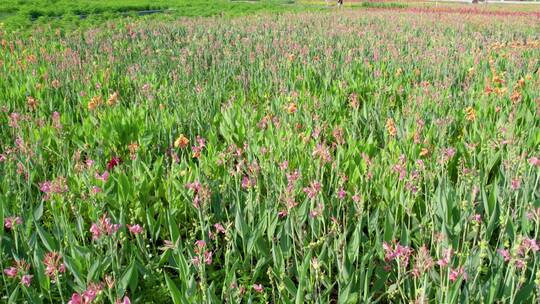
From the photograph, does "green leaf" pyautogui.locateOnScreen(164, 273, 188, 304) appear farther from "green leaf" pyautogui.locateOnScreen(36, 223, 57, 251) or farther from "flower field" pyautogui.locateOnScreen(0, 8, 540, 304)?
"green leaf" pyautogui.locateOnScreen(36, 223, 57, 251)

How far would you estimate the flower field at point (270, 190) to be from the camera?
1.73 meters

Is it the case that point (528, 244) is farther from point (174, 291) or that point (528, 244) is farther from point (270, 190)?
point (270, 190)

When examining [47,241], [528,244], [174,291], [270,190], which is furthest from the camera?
[270,190]

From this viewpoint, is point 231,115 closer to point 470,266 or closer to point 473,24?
point 470,266

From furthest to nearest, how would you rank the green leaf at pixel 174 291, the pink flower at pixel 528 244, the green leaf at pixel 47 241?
the green leaf at pixel 47 241 < the green leaf at pixel 174 291 < the pink flower at pixel 528 244

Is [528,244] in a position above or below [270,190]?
above

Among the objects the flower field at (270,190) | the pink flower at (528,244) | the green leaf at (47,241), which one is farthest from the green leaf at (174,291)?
the pink flower at (528,244)

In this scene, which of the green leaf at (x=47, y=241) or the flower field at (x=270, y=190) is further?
the green leaf at (x=47, y=241)

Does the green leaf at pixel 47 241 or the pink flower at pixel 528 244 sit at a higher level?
Answer: the pink flower at pixel 528 244

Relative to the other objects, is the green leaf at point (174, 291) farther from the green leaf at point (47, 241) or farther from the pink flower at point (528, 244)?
the pink flower at point (528, 244)

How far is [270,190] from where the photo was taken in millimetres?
2520

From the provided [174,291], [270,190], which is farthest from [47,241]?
[270,190]

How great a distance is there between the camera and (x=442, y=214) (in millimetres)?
2111

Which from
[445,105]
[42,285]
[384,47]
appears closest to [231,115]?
[445,105]
